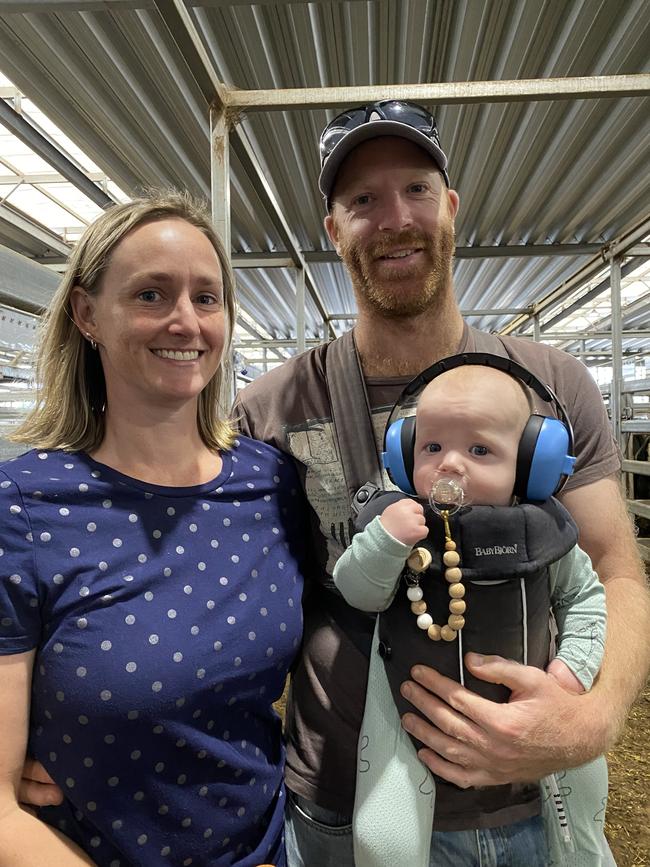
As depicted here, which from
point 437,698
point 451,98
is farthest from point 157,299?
point 451,98

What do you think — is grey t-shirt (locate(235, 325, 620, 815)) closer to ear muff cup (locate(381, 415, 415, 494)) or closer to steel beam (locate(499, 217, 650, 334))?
ear muff cup (locate(381, 415, 415, 494))

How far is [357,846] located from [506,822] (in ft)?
1.24

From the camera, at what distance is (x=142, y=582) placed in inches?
49.8

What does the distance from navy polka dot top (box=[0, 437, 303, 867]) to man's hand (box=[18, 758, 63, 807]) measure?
0.06ft

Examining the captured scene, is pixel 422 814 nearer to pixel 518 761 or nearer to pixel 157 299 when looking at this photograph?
pixel 518 761

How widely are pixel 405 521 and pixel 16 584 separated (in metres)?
0.82

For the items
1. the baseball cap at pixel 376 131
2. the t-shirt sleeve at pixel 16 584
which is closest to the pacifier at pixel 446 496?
the t-shirt sleeve at pixel 16 584

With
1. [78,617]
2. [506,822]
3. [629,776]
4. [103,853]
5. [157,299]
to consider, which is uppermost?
[157,299]

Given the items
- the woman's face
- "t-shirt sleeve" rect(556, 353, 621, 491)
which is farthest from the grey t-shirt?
the woman's face

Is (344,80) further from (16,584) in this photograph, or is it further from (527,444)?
(16,584)

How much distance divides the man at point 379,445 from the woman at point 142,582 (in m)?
0.12

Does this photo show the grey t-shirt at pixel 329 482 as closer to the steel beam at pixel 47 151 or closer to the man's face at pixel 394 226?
the man's face at pixel 394 226

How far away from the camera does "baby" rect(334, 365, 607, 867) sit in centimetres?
129

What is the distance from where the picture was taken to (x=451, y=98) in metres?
3.03
